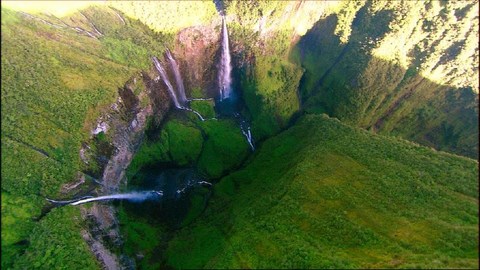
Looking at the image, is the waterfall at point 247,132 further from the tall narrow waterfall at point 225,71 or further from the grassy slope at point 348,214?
the grassy slope at point 348,214

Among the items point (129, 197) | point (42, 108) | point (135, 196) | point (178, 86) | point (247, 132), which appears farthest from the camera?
point (247, 132)

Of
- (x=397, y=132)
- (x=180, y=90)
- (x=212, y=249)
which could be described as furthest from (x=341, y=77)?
(x=212, y=249)

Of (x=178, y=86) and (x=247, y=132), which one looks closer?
(x=178, y=86)

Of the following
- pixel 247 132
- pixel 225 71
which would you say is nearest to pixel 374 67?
pixel 247 132

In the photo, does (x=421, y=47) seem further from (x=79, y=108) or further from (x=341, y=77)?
(x=79, y=108)

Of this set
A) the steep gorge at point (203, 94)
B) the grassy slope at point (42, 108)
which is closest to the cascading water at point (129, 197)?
the steep gorge at point (203, 94)

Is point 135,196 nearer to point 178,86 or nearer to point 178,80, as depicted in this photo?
point 178,86

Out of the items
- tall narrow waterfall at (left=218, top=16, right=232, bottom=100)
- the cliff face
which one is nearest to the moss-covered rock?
the cliff face
